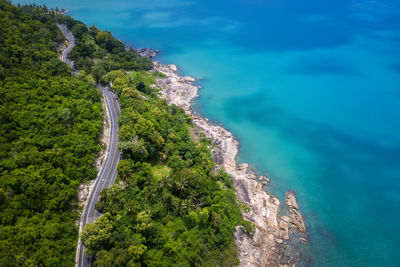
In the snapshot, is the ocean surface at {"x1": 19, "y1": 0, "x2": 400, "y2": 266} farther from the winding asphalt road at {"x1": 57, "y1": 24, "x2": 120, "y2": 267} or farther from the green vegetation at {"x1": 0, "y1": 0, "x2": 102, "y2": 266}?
the green vegetation at {"x1": 0, "y1": 0, "x2": 102, "y2": 266}

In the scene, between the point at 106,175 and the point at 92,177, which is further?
the point at 106,175

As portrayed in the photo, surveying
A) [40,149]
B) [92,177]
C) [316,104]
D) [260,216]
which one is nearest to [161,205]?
[92,177]

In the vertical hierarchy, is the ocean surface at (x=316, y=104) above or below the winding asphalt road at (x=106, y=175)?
above

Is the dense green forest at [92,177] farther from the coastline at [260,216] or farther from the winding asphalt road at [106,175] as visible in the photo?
the coastline at [260,216]

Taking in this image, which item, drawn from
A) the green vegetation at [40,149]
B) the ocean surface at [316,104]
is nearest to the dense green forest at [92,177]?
the green vegetation at [40,149]

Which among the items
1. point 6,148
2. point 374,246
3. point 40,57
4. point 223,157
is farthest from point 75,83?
point 374,246

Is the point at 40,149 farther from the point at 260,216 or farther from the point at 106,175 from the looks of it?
the point at 260,216

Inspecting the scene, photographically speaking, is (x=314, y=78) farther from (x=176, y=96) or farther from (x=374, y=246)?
(x=374, y=246)
